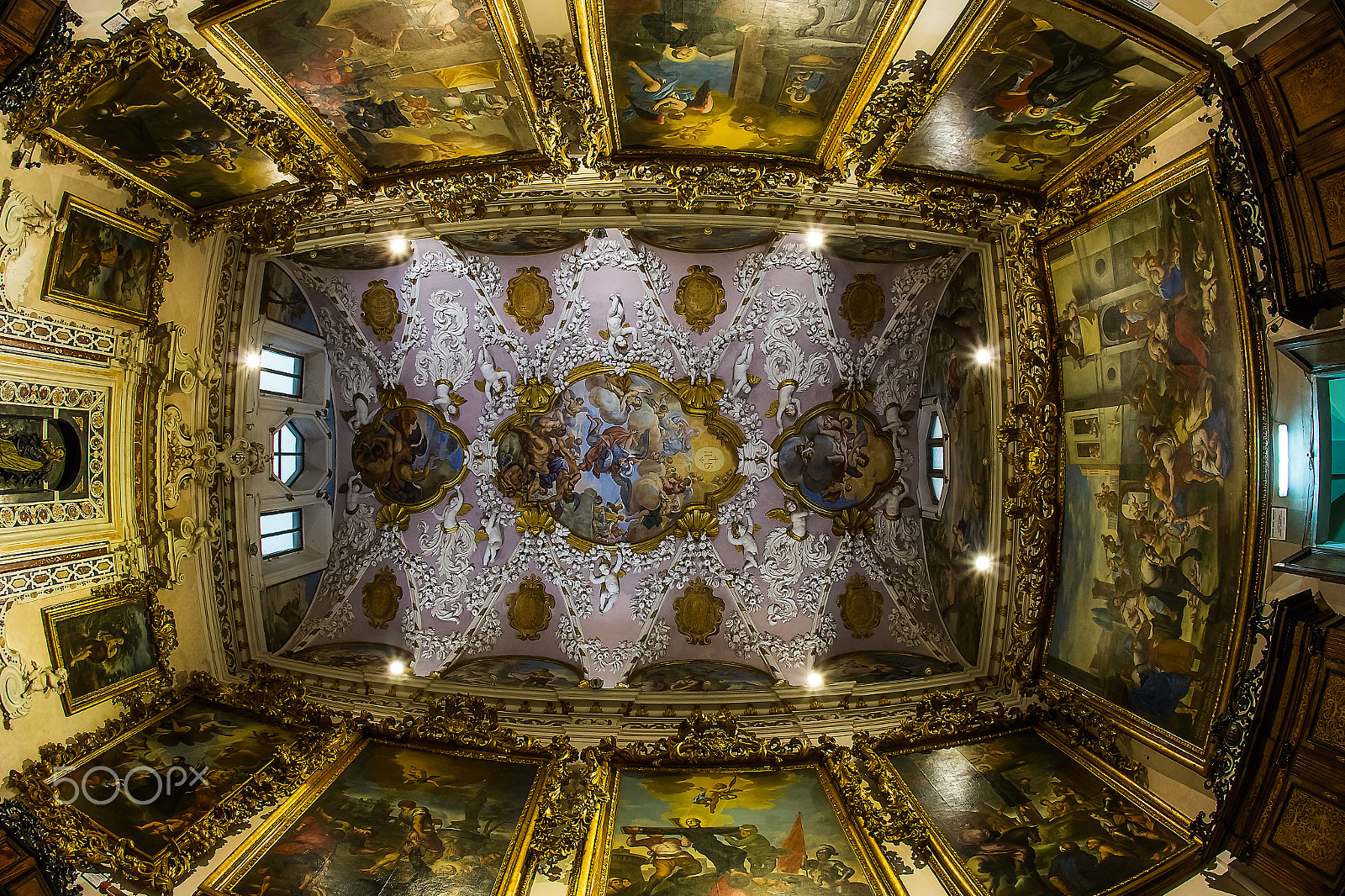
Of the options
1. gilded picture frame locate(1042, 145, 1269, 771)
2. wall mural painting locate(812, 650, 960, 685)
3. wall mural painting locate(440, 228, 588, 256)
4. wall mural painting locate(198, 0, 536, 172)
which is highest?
wall mural painting locate(198, 0, 536, 172)

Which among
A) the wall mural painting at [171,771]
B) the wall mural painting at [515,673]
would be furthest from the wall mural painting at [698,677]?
the wall mural painting at [171,771]

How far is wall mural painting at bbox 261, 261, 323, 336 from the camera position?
10.9 metres

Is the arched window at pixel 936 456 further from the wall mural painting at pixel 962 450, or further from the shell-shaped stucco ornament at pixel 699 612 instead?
the shell-shaped stucco ornament at pixel 699 612

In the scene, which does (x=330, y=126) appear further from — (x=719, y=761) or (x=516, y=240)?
(x=719, y=761)

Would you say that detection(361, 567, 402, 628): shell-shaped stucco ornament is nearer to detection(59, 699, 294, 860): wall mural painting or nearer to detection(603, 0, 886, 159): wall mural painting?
detection(59, 699, 294, 860): wall mural painting

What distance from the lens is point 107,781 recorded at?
7.75 meters

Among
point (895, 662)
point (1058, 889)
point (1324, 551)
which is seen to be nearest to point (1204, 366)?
point (1324, 551)

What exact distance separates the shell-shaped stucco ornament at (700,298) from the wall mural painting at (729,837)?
7.24 meters

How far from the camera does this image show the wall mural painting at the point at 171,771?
7312 mm

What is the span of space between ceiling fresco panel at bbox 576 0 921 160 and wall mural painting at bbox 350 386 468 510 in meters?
6.58

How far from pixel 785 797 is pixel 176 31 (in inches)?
426

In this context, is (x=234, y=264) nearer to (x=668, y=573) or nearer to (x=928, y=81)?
(x=668, y=573)

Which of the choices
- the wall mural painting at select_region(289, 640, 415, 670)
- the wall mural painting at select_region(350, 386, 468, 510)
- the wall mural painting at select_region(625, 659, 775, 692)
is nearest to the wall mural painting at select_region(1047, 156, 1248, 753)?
the wall mural painting at select_region(625, 659, 775, 692)

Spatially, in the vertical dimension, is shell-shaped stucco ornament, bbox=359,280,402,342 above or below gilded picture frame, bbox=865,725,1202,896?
above
